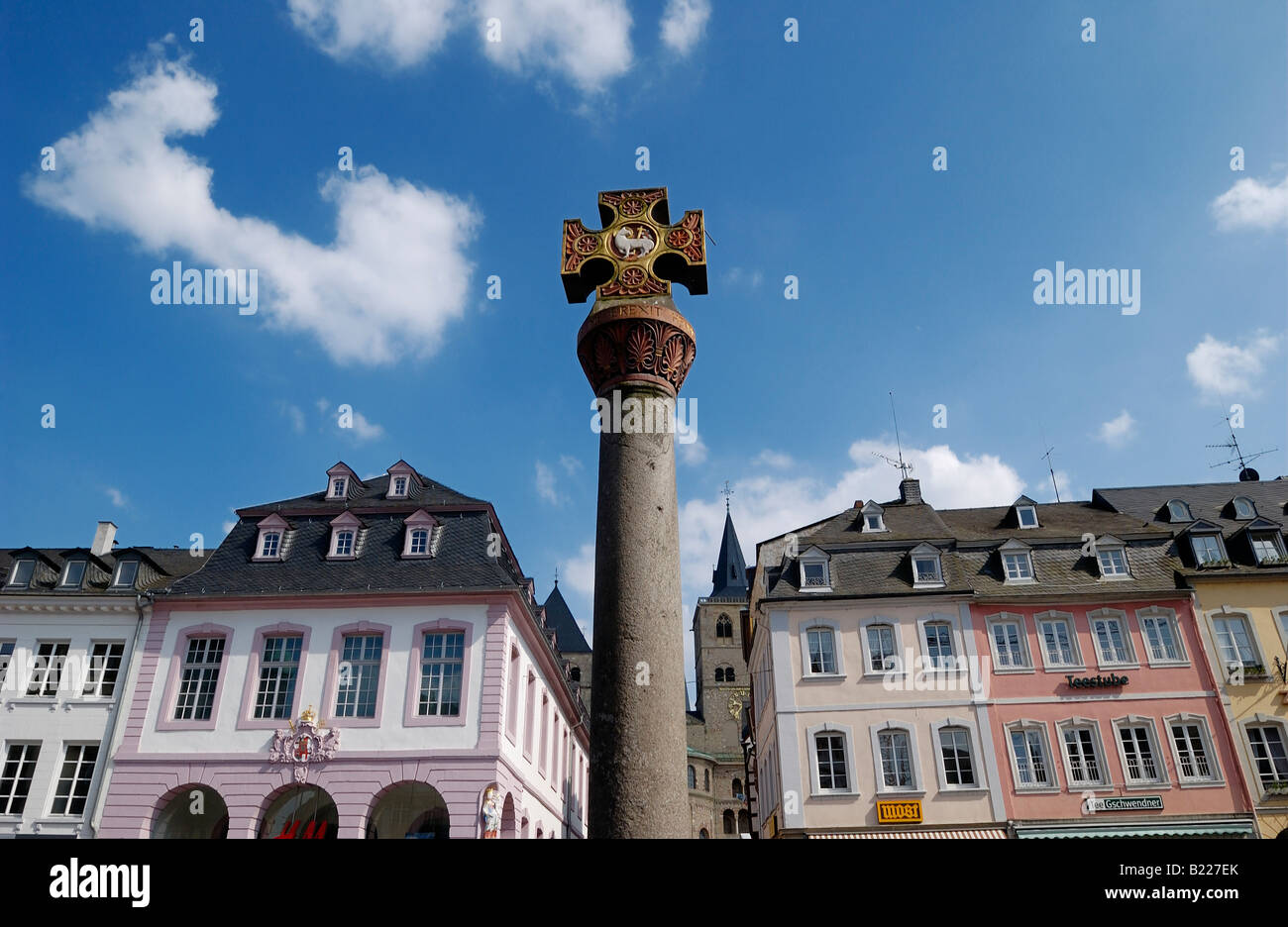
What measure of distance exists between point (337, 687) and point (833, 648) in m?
14.5

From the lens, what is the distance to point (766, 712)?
3102 cm

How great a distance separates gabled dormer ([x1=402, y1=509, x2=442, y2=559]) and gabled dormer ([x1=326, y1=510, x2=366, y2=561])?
4.71ft

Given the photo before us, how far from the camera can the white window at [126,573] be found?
1035 inches

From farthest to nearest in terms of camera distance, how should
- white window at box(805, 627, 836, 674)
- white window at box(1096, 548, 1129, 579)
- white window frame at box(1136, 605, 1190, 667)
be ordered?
white window at box(1096, 548, 1129, 579), white window at box(805, 627, 836, 674), white window frame at box(1136, 605, 1190, 667)

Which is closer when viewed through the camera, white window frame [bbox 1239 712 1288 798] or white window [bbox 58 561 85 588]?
white window frame [bbox 1239 712 1288 798]

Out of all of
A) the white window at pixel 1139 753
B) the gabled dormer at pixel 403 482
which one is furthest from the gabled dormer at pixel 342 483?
the white window at pixel 1139 753

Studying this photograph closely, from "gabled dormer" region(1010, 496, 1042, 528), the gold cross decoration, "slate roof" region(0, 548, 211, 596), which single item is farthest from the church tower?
the gold cross decoration

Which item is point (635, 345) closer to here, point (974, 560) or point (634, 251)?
point (634, 251)

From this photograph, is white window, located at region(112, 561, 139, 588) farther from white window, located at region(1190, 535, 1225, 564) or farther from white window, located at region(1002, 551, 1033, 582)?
white window, located at region(1190, 535, 1225, 564)

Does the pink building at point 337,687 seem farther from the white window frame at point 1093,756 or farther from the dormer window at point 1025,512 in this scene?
the dormer window at point 1025,512

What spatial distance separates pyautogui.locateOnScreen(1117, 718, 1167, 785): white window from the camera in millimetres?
25375
